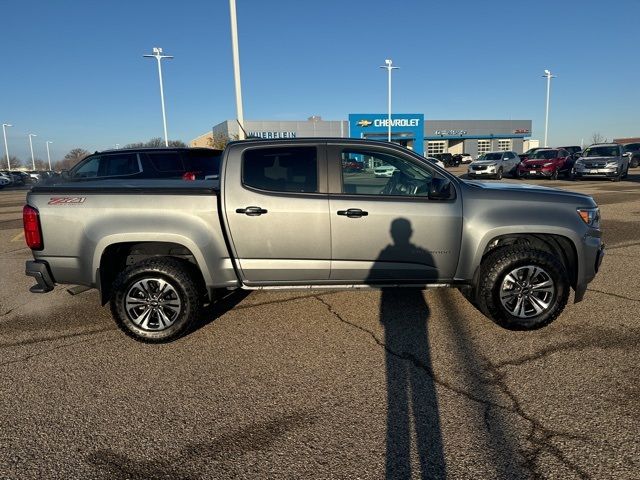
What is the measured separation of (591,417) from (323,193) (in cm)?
270

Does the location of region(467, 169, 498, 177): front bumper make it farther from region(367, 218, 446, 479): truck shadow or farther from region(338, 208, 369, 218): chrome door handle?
region(338, 208, 369, 218): chrome door handle

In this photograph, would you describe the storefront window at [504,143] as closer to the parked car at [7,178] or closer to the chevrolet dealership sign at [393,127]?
the chevrolet dealership sign at [393,127]

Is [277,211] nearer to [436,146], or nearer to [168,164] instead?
[168,164]

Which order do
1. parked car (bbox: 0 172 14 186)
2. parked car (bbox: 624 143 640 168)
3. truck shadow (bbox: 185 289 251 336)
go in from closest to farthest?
truck shadow (bbox: 185 289 251 336) → parked car (bbox: 624 143 640 168) → parked car (bbox: 0 172 14 186)

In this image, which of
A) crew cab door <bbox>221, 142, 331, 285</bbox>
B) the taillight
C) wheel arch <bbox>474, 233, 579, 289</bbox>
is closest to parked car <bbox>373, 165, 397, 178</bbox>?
crew cab door <bbox>221, 142, 331, 285</bbox>

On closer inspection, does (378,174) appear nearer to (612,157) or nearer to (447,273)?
(447,273)

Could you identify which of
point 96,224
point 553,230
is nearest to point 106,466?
point 96,224

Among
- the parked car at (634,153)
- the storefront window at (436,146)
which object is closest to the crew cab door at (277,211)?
the parked car at (634,153)

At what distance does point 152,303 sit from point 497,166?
26468mm

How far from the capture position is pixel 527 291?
4113mm

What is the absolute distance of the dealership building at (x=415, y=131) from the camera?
56.4 meters

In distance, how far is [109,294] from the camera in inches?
159

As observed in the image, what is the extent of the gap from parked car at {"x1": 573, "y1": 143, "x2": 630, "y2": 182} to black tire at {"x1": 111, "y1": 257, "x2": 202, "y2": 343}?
78.8 ft

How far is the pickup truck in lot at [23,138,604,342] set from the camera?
3.97m
